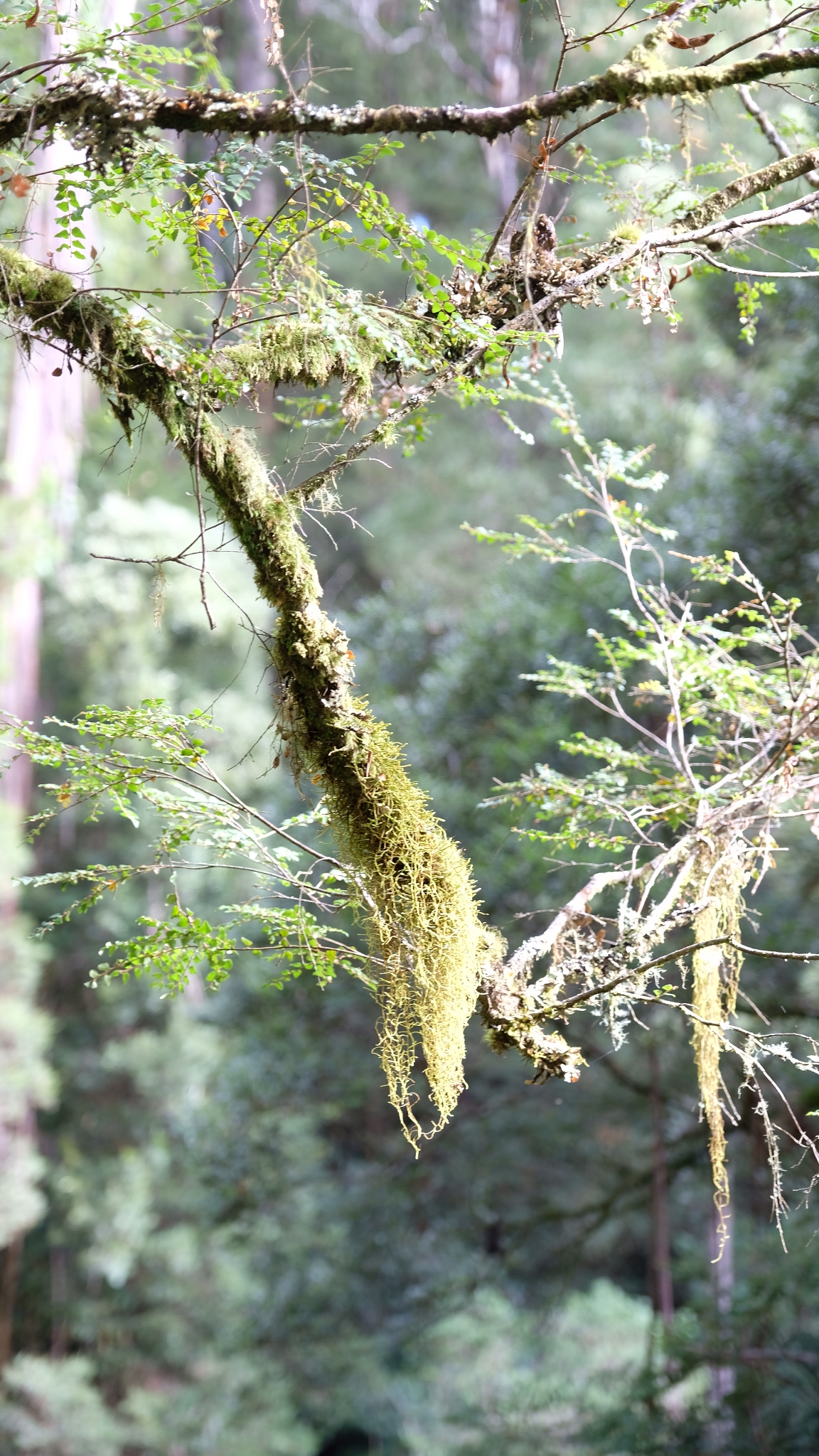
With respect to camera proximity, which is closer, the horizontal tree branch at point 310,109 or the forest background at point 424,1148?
the horizontal tree branch at point 310,109

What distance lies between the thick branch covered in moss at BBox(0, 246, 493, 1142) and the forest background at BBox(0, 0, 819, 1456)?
1.01 ft

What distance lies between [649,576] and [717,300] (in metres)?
2.17

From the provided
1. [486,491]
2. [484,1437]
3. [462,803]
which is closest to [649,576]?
[462,803]

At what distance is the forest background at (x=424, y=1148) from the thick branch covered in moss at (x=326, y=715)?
306mm

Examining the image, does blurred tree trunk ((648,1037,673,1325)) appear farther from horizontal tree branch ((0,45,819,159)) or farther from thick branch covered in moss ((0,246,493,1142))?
horizontal tree branch ((0,45,819,159))

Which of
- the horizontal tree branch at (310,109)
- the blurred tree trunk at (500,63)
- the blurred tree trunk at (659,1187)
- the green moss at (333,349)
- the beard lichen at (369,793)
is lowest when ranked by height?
the blurred tree trunk at (659,1187)

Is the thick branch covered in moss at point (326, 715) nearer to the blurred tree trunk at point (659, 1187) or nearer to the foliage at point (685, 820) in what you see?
the foliage at point (685, 820)

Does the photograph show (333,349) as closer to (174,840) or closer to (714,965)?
(174,840)

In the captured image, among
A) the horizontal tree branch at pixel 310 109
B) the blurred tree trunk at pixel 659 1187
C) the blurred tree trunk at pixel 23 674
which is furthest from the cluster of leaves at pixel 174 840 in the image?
the blurred tree trunk at pixel 23 674

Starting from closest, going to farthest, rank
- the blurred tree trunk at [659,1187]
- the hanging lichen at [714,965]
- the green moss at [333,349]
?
A: the green moss at [333,349] → the hanging lichen at [714,965] → the blurred tree trunk at [659,1187]

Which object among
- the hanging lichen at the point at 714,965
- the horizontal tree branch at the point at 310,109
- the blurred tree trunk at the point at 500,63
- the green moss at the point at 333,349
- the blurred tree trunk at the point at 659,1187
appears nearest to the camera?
the horizontal tree branch at the point at 310,109

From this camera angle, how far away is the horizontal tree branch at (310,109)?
186 centimetres

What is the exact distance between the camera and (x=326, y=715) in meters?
1.96

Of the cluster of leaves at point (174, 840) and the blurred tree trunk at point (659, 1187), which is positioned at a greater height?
the cluster of leaves at point (174, 840)
